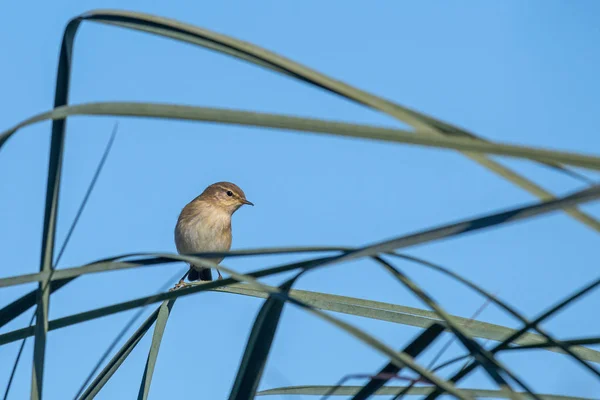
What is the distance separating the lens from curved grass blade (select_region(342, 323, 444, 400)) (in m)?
1.91

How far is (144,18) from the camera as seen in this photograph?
1643mm

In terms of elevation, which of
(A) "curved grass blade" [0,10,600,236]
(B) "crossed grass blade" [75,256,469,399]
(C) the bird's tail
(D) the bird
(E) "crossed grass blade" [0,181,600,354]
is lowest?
(B) "crossed grass blade" [75,256,469,399]

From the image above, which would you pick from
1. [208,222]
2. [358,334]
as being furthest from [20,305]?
[208,222]

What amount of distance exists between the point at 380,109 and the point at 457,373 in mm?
845

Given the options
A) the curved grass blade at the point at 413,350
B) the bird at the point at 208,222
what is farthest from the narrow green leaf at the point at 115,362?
the bird at the point at 208,222

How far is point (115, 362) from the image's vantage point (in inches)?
97.0

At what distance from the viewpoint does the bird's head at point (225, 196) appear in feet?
31.7

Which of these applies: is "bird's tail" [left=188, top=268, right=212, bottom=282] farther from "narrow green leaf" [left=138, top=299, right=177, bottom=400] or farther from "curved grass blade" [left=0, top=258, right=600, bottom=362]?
"curved grass blade" [left=0, top=258, right=600, bottom=362]

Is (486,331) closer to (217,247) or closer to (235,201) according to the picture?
(217,247)

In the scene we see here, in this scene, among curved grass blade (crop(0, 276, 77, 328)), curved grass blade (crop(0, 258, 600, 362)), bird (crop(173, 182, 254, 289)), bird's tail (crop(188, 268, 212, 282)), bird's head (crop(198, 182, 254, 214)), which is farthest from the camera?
bird's head (crop(198, 182, 254, 214))

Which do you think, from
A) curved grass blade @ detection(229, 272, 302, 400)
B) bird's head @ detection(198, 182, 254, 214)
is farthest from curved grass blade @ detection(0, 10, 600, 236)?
bird's head @ detection(198, 182, 254, 214)

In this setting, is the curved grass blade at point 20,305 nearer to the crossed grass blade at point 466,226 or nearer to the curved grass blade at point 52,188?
the curved grass blade at point 52,188

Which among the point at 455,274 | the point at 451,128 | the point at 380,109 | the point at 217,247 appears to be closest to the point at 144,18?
the point at 380,109

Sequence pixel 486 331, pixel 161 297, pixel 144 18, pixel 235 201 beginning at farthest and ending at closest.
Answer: pixel 235 201
pixel 486 331
pixel 161 297
pixel 144 18
